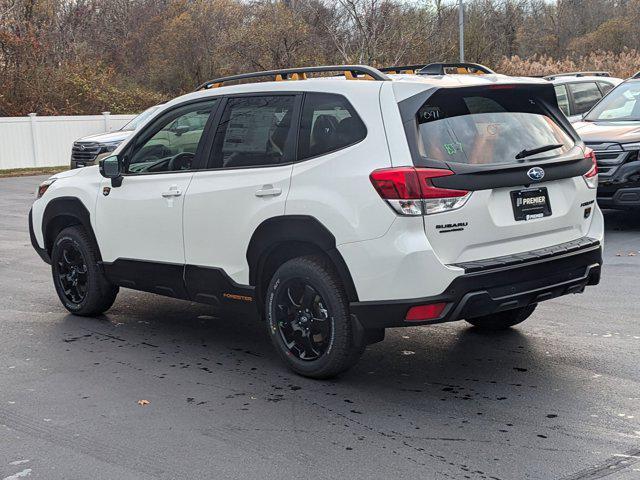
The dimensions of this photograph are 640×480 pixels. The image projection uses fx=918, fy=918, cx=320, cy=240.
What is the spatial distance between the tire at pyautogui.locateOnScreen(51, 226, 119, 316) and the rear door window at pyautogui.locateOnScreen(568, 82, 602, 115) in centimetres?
1164

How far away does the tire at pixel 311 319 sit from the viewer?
217 inches

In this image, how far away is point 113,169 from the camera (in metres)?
7.07

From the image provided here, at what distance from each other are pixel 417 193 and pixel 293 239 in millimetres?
960

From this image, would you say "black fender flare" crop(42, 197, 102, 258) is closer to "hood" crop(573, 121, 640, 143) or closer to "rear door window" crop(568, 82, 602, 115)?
"hood" crop(573, 121, 640, 143)

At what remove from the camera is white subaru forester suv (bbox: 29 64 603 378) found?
17.0ft

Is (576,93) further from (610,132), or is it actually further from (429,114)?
(429,114)

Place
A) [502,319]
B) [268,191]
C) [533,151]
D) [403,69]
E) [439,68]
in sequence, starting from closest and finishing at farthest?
[533,151] → [268,191] → [439,68] → [403,69] → [502,319]

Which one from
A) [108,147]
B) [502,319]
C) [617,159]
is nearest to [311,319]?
[502,319]

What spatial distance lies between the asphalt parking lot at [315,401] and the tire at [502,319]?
101 mm

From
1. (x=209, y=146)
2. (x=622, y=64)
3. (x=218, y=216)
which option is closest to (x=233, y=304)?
(x=218, y=216)

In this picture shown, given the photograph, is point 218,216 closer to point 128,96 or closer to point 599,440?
point 599,440

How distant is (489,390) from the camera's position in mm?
5566

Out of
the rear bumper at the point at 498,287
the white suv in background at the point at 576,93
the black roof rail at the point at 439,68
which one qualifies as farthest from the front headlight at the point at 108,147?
the rear bumper at the point at 498,287

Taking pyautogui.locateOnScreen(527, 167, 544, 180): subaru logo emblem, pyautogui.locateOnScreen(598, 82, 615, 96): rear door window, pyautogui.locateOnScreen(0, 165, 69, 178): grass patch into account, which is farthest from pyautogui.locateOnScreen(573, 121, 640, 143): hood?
pyautogui.locateOnScreen(0, 165, 69, 178): grass patch
